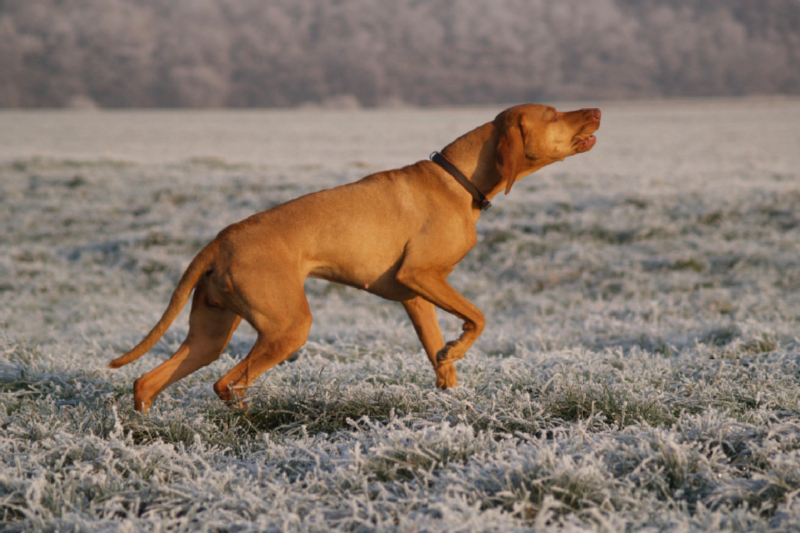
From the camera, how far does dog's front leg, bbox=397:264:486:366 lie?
151 inches

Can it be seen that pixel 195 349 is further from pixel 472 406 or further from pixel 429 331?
pixel 472 406

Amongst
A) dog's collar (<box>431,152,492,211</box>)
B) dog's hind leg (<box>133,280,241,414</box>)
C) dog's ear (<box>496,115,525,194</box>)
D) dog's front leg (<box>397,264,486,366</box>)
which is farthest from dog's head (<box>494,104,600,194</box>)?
dog's hind leg (<box>133,280,241,414</box>)

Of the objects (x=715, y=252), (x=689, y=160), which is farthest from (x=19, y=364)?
(x=689, y=160)

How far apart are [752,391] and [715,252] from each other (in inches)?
285

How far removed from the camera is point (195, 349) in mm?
3959

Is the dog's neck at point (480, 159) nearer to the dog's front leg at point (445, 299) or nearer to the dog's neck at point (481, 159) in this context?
the dog's neck at point (481, 159)

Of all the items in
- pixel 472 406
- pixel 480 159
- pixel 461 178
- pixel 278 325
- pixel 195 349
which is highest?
pixel 480 159

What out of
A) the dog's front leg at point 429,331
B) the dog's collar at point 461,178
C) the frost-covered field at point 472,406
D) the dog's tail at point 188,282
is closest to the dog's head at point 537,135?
the dog's collar at point 461,178

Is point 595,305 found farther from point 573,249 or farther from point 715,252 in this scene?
point 715,252

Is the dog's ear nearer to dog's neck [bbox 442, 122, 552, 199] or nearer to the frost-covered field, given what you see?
dog's neck [bbox 442, 122, 552, 199]

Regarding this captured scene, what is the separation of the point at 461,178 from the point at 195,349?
204cm

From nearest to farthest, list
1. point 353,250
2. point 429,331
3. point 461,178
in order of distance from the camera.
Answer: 1. point 353,250
2. point 461,178
3. point 429,331

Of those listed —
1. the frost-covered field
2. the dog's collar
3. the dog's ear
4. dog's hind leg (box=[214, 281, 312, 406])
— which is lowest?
the frost-covered field

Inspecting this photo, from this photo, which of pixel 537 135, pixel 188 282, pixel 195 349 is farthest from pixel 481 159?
pixel 195 349
